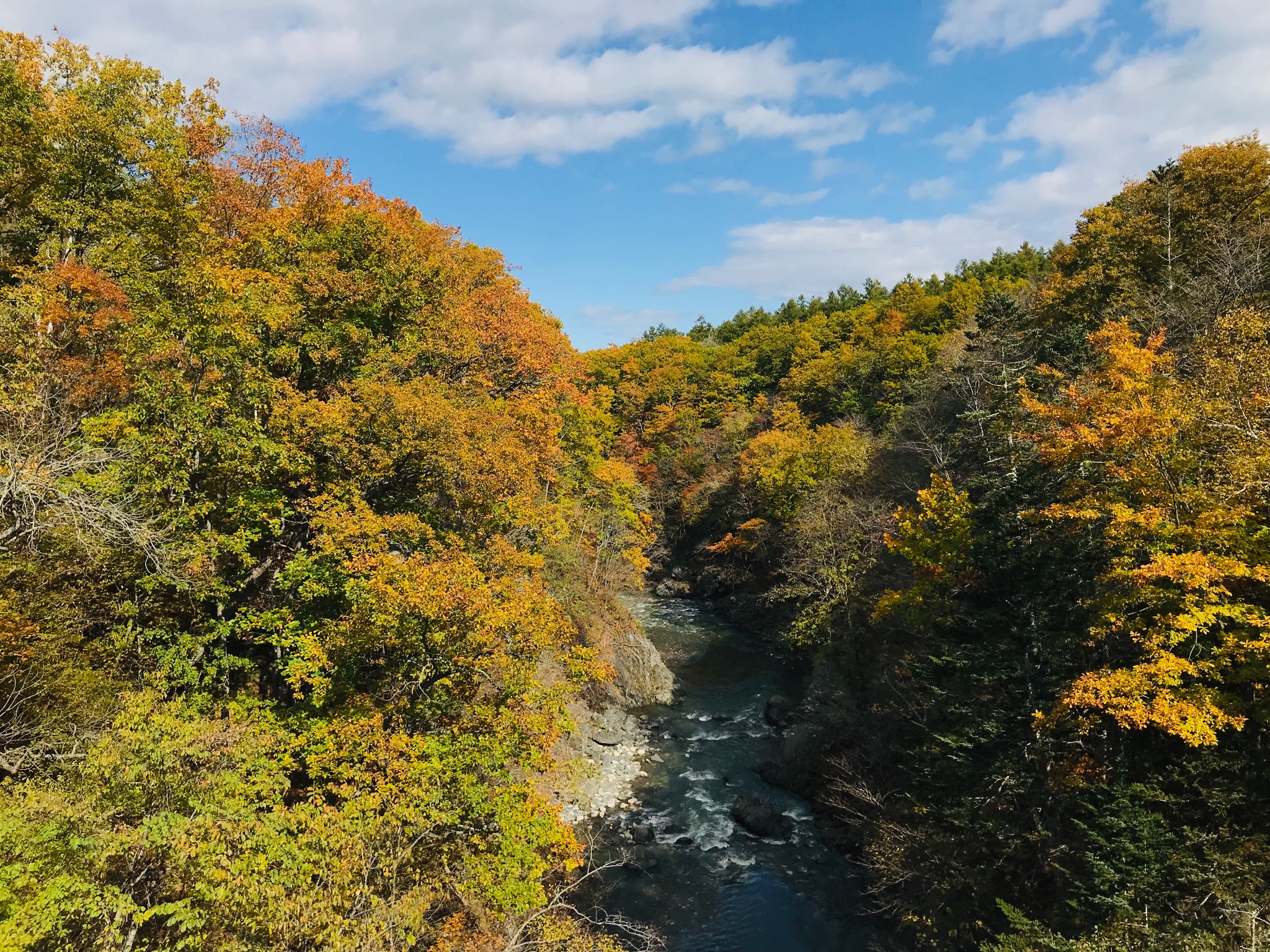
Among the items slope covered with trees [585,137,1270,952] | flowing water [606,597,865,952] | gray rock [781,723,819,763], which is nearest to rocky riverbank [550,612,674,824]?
flowing water [606,597,865,952]

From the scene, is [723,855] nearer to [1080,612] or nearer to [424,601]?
[1080,612]

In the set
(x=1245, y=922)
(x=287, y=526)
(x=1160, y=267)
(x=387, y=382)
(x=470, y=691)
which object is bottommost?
(x=1245, y=922)

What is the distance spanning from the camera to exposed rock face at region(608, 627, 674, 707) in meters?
31.2

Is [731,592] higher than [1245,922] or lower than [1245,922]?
lower

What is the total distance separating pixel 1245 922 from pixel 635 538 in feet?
103

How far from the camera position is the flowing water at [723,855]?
17031 mm

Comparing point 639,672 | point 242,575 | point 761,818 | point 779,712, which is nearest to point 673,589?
point 639,672

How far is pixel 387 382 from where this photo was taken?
17.9m

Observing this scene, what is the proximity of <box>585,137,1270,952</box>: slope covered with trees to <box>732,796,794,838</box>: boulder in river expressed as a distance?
5.50ft

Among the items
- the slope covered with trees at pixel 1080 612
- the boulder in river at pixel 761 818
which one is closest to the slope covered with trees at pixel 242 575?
the boulder in river at pixel 761 818

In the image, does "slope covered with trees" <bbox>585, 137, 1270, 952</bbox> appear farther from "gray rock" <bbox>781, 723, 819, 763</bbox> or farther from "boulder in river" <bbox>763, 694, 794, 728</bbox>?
"boulder in river" <bbox>763, 694, 794, 728</bbox>

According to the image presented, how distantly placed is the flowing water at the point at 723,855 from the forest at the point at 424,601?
3.94ft

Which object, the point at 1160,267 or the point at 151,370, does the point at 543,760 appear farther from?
the point at 1160,267

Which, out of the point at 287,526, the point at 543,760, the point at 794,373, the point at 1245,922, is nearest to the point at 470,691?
the point at 543,760
